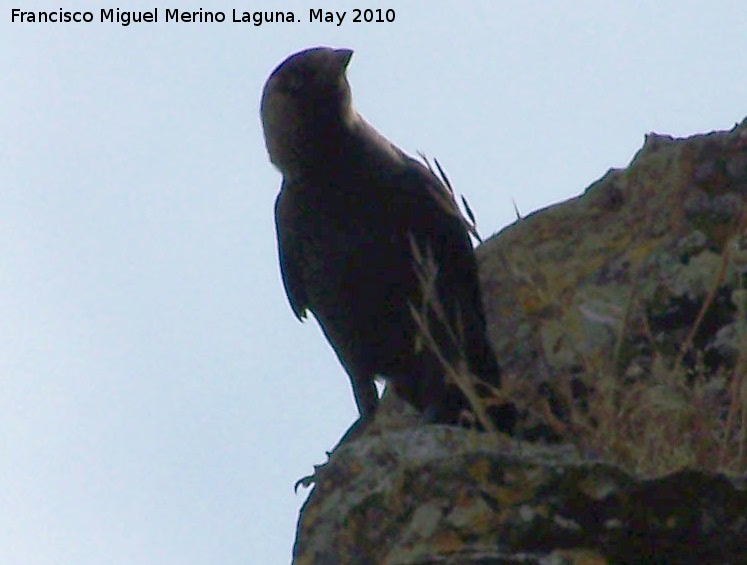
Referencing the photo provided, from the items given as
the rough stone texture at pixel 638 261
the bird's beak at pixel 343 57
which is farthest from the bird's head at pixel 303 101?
the rough stone texture at pixel 638 261

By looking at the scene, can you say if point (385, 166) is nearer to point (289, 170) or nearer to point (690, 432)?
point (289, 170)

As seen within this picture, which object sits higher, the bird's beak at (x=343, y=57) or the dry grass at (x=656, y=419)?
the bird's beak at (x=343, y=57)

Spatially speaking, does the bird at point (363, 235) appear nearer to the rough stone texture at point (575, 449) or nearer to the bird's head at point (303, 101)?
the bird's head at point (303, 101)

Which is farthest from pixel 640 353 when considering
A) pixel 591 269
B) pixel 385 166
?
pixel 385 166

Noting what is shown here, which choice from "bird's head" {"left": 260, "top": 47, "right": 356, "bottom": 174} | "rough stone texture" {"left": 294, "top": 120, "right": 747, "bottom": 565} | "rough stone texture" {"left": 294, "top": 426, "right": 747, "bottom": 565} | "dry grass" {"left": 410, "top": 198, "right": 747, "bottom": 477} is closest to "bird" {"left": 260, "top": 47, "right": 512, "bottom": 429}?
"bird's head" {"left": 260, "top": 47, "right": 356, "bottom": 174}

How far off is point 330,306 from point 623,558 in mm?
2739

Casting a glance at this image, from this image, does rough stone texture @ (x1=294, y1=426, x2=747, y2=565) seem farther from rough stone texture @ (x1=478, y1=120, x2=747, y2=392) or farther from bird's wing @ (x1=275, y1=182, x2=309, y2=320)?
bird's wing @ (x1=275, y1=182, x2=309, y2=320)

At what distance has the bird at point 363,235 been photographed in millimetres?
5520

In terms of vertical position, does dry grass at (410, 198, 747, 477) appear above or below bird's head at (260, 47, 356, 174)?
below

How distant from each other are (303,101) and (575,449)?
8.38 feet

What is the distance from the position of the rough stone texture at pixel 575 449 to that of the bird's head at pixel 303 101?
2.61 feet

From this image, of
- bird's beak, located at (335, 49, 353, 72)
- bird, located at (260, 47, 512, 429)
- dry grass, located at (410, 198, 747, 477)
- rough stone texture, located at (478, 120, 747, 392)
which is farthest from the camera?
bird's beak, located at (335, 49, 353, 72)

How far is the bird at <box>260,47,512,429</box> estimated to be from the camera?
5.52 metres

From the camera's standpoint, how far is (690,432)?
11.6 feet
